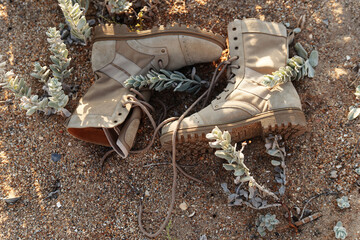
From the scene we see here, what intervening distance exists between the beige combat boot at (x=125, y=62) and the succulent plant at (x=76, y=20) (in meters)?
0.10

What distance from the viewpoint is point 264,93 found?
2.26m

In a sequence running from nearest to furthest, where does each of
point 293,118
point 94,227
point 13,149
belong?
1. point 293,118
2. point 94,227
3. point 13,149

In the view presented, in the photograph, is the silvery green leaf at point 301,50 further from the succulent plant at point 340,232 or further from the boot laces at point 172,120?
the succulent plant at point 340,232

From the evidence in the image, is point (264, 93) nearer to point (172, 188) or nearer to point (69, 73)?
point (172, 188)

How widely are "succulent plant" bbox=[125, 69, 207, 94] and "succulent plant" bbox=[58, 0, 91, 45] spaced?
53 cm

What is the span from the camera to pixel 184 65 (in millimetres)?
2547

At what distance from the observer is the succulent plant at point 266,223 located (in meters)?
2.13

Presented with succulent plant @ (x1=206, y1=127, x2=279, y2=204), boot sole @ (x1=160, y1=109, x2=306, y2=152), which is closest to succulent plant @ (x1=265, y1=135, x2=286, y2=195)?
boot sole @ (x1=160, y1=109, x2=306, y2=152)

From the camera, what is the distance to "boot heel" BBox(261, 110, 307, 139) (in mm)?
2156

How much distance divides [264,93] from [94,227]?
144 centimetres

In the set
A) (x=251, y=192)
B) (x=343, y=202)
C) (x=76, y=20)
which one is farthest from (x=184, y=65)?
(x=343, y=202)

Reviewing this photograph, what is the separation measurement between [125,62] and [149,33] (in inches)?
10.5

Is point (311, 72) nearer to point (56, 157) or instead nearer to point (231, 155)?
point (231, 155)

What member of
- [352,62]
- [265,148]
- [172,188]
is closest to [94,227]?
[172,188]
